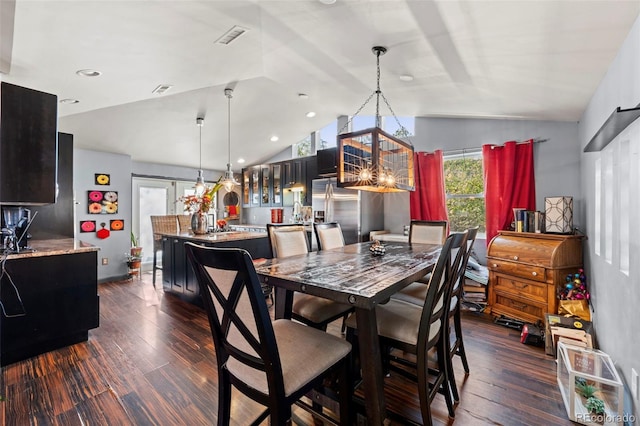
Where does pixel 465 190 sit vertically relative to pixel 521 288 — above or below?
above

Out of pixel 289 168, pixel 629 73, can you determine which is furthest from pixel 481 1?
pixel 289 168

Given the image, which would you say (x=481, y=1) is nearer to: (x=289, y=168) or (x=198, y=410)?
(x=198, y=410)

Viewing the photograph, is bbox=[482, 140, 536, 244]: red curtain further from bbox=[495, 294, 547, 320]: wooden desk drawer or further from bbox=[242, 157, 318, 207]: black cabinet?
bbox=[242, 157, 318, 207]: black cabinet

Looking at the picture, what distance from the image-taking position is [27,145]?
233cm

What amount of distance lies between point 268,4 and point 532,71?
2.05 m

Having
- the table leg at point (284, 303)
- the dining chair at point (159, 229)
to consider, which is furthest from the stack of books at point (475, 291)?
the dining chair at point (159, 229)

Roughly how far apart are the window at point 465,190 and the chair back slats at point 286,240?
9.10 feet

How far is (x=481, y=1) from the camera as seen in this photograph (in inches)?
63.1

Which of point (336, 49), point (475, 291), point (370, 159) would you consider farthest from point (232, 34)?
point (475, 291)

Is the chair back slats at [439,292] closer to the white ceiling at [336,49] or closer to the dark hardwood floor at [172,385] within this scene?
the dark hardwood floor at [172,385]

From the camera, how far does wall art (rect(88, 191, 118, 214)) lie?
4938 mm

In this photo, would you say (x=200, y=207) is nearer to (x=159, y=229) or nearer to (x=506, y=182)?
(x=159, y=229)

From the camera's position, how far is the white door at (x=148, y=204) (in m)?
5.88

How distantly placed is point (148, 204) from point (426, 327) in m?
6.22
